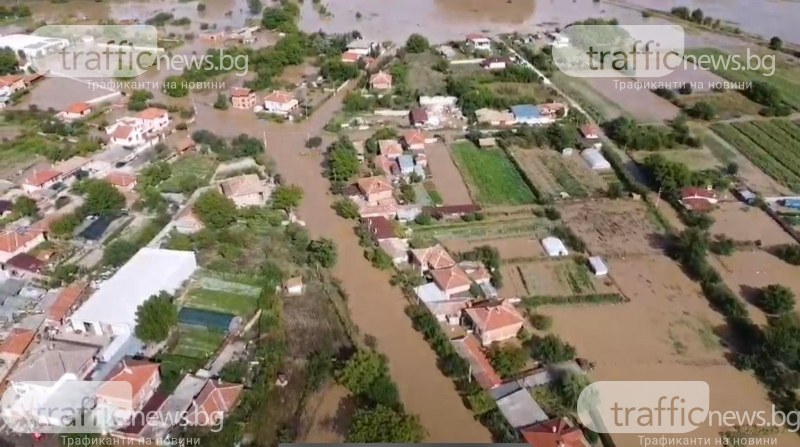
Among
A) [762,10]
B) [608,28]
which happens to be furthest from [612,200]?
[762,10]

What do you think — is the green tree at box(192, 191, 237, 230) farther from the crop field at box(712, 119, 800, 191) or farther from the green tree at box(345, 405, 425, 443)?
the crop field at box(712, 119, 800, 191)

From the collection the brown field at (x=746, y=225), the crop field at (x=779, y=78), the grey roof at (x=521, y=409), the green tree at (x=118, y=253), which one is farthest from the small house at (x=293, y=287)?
the crop field at (x=779, y=78)

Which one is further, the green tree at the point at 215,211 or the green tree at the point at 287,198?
the green tree at the point at 287,198

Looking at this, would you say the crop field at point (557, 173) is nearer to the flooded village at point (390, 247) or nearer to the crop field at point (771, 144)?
the flooded village at point (390, 247)

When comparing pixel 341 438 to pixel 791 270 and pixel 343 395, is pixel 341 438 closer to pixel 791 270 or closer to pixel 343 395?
pixel 343 395

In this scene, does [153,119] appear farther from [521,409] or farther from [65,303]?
[521,409]
